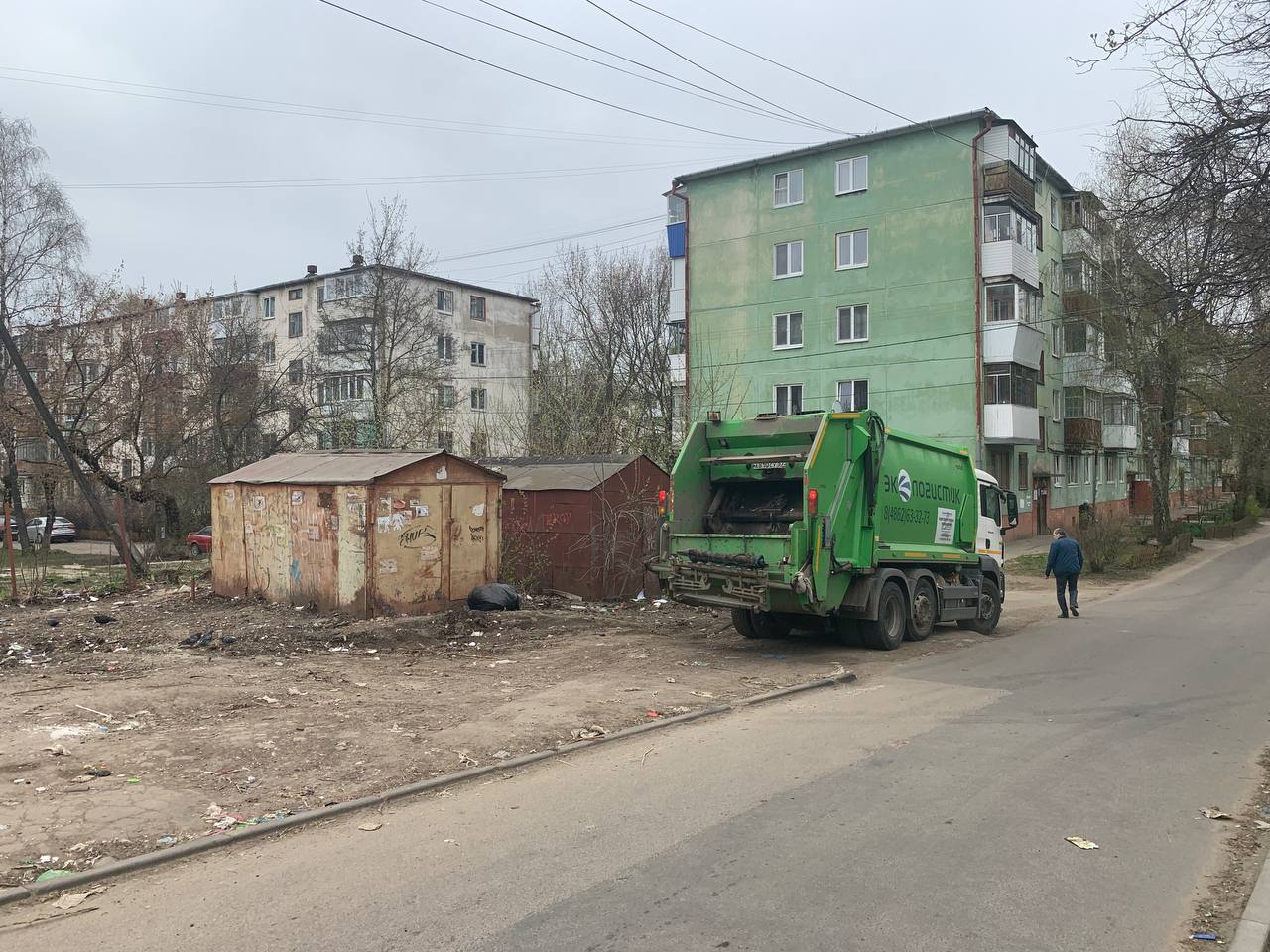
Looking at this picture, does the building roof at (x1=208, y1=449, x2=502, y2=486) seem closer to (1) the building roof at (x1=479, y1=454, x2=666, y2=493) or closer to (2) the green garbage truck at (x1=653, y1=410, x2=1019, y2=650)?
(1) the building roof at (x1=479, y1=454, x2=666, y2=493)

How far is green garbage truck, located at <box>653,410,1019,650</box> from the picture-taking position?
10.8 metres

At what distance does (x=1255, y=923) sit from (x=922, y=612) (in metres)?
8.91

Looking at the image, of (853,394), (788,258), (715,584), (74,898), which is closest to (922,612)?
(715,584)

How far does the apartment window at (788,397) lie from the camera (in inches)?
1384

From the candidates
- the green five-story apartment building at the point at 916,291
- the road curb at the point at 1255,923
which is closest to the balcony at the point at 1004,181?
the green five-story apartment building at the point at 916,291

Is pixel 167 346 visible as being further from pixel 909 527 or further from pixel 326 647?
pixel 909 527

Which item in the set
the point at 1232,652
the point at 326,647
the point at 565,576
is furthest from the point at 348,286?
the point at 1232,652

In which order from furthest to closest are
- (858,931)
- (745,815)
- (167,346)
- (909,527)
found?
1. (167,346)
2. (909,527)
3. (745,815)
4. (858,931)

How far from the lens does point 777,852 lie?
4.85m

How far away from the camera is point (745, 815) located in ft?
17.9

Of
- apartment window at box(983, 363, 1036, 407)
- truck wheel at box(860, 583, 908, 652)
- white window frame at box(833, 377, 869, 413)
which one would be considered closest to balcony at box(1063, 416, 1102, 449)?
apartment window at box(983, 363, 1036, 407)

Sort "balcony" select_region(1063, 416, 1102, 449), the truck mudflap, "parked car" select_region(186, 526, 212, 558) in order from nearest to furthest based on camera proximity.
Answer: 1. the truck mudflap
2. "parked car" select_region(186, 526, 212, 558)
3. "balcony" select_region(1063, 416, 1102, 449)

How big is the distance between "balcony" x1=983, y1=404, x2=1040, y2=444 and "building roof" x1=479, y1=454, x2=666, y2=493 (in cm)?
1825

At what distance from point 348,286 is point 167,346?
1117 cm
